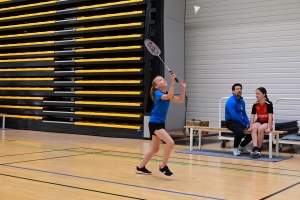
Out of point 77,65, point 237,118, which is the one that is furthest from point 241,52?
point 77,65

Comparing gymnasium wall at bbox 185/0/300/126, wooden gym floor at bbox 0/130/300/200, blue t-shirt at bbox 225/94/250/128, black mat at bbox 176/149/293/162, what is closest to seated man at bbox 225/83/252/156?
blue t-shirt at bbox 225/94/250/128

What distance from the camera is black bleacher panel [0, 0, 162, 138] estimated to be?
428 inches

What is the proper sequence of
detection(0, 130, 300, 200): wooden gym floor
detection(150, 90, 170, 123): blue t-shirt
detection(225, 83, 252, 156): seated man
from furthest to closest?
detection(225, 83, 252, 156): seated man
detection(150, 90, 170, 123): blue t-shirt
detection(0, 130, 300, 200): wooden gym floor

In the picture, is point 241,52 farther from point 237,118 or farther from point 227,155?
point 227,155

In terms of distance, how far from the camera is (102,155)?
298 inches

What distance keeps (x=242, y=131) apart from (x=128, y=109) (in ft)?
14.0

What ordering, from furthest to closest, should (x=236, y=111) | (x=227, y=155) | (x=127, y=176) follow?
(x=236, y=111)
(x=227, y=155)
(x=127, y=176)

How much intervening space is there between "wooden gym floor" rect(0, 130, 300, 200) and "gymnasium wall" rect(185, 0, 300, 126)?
2312 millimetres

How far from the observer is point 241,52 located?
1084 centimetres

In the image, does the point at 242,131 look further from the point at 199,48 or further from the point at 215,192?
the point at 199,48

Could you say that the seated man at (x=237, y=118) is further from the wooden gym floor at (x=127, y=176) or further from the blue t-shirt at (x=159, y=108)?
Answer: the blue t-shirt at (x=159, y=108)

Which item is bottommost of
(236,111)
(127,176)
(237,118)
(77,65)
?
(127,176)

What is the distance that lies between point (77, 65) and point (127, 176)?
709cm

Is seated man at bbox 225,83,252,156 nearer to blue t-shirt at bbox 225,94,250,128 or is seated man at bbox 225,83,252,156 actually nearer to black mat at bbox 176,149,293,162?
blue t-shirt at bbox 225,94,250,128
